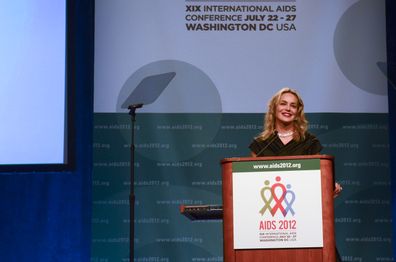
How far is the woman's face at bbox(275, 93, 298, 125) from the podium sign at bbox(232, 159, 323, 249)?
942 millimetres

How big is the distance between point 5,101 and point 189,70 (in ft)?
4.75

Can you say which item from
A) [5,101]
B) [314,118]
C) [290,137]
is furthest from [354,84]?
[5,101]

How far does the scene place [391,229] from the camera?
16.6 ft

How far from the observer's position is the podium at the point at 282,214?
120 inches

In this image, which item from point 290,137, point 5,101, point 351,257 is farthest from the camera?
point 351,257

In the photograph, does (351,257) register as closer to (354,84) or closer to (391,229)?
(391,229)

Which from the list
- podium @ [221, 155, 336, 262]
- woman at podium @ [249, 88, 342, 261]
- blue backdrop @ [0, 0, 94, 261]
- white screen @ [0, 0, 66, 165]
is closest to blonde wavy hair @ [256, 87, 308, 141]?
woman at podium @ [249, 88, 342, 261]

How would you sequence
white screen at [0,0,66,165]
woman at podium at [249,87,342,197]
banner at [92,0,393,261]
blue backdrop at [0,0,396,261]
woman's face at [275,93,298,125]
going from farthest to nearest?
banner at [92,0,393,261], blue backdrop at [0,0,396,261], white screen at [0,0,66,165], woman's face at [275,93,298,125], woman at podium at [249,87,342,197]

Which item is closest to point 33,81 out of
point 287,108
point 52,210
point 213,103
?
point 52,210

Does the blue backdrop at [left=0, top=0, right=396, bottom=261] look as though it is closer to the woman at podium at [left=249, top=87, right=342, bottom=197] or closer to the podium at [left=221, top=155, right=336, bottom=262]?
the woman at podium at [left=249, top=87, right=342, bottom=197]

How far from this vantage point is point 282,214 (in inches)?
121

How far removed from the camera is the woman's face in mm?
4027

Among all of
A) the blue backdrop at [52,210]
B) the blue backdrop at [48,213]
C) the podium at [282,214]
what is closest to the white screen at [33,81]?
the blue backdrop at [48,213]

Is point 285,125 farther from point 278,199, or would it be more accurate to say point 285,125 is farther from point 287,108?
point 278,199
